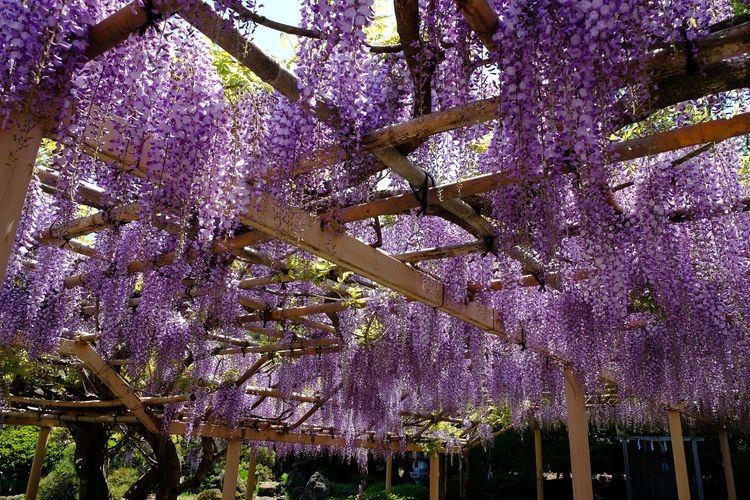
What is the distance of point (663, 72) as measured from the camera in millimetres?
1979

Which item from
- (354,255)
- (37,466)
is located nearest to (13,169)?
(354,255)

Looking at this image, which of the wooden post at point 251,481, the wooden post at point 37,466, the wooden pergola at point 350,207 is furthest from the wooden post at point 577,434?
the wooden post at point 37,466

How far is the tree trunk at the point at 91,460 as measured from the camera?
8219 mm

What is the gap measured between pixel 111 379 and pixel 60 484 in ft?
25.4

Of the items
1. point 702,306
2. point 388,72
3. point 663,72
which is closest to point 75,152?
point 388,72

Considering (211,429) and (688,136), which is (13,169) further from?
(211,429)

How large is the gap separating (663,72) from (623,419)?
1110 centimetres

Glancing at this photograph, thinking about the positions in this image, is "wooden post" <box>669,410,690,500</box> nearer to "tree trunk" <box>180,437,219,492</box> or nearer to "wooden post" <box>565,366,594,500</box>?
"wooden post" <box>565,366,594,500</box>

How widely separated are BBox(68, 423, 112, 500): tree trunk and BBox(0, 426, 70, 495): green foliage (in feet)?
16.8

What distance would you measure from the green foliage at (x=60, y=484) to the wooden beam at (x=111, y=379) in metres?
6.42

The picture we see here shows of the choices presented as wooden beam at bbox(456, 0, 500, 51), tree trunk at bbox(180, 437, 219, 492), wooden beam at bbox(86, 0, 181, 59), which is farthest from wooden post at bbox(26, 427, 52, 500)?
wooden beam at bbox(456, 0, 500, 51)

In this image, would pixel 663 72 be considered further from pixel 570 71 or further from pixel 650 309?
pixel 650 309

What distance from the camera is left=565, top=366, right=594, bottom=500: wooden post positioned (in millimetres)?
6117

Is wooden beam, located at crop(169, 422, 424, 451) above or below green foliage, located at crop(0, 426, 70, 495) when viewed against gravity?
above
